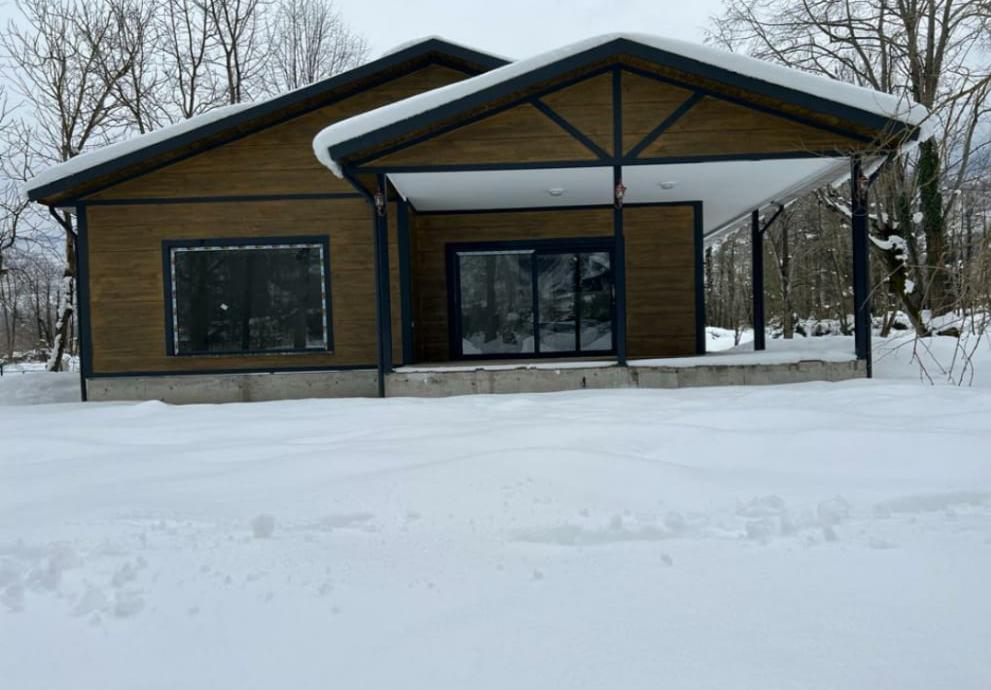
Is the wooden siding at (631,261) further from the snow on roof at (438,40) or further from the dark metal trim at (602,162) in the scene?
the dark metal trim at (602,162)

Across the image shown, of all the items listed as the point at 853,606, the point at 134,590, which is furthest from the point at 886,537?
the point at 134,590

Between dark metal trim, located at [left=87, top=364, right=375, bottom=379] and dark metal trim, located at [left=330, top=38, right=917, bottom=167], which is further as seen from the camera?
dark metal trim, located at [left=87, top=364, right=375, bottom=379]

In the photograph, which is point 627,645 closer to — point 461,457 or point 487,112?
point 461,457

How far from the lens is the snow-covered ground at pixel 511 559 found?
1.99 meters

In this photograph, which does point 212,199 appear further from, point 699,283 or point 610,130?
point 699,283

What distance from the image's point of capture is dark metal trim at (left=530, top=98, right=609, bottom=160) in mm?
7402

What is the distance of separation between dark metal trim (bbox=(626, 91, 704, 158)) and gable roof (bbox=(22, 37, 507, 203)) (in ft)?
9.20

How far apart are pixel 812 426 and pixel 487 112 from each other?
4.81 m

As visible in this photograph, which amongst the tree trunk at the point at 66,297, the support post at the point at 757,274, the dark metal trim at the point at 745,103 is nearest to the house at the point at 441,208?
the dark metal trim at the point at 745,103

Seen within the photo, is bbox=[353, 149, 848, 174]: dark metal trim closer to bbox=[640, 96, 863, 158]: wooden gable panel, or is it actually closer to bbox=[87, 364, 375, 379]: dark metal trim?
bbox=[640, 96, 863, 158]: wooden gable panel

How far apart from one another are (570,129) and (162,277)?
5.87 metres

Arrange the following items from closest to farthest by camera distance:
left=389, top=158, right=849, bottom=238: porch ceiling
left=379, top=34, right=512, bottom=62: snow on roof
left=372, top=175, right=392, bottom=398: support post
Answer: left=372, top=175, right=392, bottom=398: support post < left=389, top=158, right=849, bottom=238: porch ceiling < left=379, top=34, right=512, bottom=62: snow on roof

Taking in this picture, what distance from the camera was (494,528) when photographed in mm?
3004

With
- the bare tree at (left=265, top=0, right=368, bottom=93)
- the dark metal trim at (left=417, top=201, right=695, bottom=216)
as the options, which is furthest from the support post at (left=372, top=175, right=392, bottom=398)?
the bare tree at (left=265, top=0, right=368, bottom=93)
